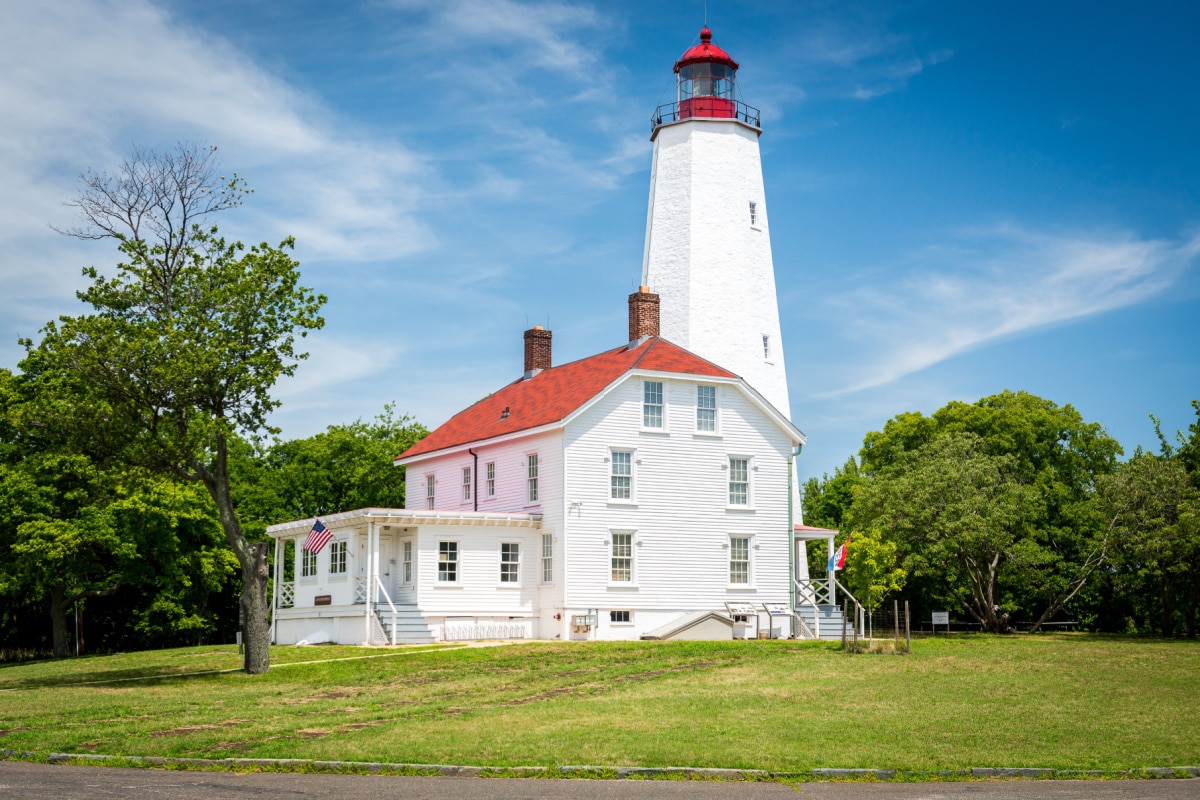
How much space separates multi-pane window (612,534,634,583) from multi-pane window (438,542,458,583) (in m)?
4.46

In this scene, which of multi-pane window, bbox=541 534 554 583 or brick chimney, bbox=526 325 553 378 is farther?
brick chimney, bbox=526 325 553 378

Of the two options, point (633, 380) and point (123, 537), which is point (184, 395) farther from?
point (123, 537)

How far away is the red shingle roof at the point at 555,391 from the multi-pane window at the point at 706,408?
0.58 m

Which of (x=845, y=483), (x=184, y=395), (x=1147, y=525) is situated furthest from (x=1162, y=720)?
(x=845, y=483)

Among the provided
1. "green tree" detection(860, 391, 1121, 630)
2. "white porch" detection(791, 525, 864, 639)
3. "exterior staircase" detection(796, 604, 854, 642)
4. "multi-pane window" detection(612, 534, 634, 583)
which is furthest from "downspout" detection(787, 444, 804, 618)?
"green tree" detection(860, 391, 1121, 630)

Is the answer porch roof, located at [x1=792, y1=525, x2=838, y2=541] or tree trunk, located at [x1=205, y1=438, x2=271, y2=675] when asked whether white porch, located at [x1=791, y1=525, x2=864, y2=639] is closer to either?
porch roof, located at [x1=792, y1=525, x2=838, y2=541]

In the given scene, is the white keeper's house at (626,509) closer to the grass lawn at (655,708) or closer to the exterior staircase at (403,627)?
the exterior staircase at (403,627)

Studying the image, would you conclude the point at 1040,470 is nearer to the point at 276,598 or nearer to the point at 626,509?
the point at 626,509

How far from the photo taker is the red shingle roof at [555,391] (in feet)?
121

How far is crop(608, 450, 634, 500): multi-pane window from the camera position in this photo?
118 feet

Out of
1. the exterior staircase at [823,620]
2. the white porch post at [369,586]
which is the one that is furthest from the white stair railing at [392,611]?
the exterior staircase at [823,620]

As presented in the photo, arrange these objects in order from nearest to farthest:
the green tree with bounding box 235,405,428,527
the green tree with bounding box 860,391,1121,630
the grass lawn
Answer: the grass lawn
the green tree with bounding box 860,391,1121,630
the green tree with bounding box 235,405,428,527

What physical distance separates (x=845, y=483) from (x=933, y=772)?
5173 cm

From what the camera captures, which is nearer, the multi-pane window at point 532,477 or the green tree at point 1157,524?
the green tree at point 1157,524
